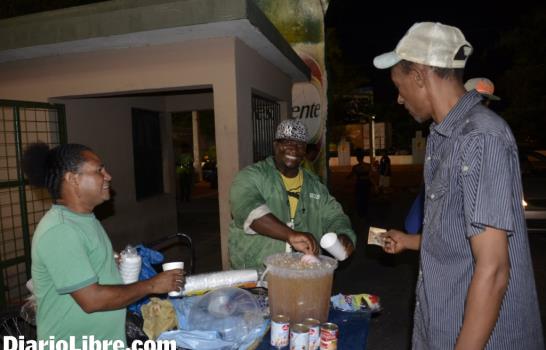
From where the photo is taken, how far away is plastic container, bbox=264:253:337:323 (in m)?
2.37

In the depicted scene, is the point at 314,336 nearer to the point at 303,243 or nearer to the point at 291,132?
the point at 303,243

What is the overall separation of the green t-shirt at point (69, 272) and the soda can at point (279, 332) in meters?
0.87

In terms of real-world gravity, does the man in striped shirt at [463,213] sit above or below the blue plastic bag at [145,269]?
above

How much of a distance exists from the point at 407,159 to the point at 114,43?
3838 cm

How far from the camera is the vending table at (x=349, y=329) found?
7.60 feet

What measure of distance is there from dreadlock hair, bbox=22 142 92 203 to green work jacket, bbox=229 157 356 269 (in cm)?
121

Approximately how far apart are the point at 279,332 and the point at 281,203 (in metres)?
1.25

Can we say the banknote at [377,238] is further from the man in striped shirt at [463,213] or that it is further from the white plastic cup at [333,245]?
the man in striped shirt at [463,213]

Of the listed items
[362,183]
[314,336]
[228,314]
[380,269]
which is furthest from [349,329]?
[362,183]

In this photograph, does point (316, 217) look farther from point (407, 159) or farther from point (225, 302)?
point (407, 159)

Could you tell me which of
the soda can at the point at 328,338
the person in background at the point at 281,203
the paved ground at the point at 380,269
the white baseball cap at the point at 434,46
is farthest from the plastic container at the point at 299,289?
the paved ground at the point at 380,269

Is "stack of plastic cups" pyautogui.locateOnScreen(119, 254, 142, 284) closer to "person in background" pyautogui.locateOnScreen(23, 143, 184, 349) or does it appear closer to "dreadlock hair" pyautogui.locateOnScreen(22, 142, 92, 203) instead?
"person in background" pyautogui.locateOnScreen(23, 143, 184, 349)

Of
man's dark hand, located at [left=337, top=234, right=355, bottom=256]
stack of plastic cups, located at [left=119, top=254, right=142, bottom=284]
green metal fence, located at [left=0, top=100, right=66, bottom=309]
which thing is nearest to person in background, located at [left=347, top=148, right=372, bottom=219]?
green metal fence, located at [left=0, top=100, right=66, bottom=309]

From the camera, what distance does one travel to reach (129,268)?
8.17 feet
